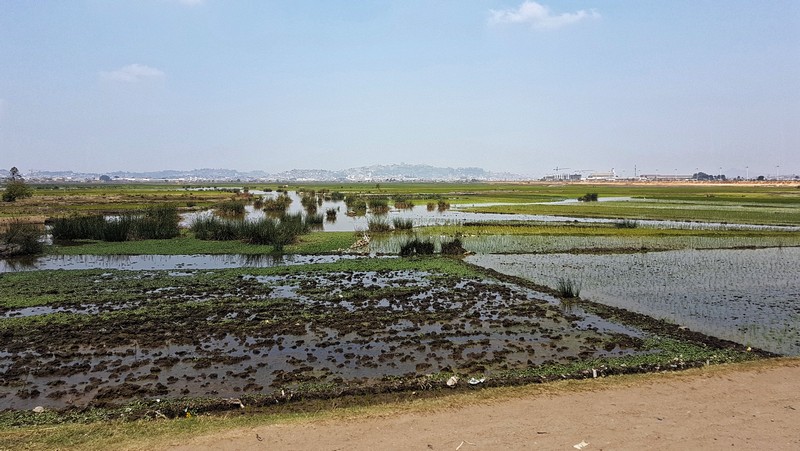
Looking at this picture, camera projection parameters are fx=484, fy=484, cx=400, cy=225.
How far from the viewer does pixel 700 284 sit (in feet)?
55.3

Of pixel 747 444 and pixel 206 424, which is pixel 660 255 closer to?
pixel 747 444

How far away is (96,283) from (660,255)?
2373 cm

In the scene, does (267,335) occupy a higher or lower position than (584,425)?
lower

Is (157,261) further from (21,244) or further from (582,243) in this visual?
(582,243)

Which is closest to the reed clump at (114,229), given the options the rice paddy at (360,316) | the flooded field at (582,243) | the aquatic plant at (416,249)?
the rice paddy at (360,316)

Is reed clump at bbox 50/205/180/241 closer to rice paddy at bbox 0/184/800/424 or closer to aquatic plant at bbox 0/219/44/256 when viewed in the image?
rice paddy at bbox 0/184/800/424

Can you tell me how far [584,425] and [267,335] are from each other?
731 cm

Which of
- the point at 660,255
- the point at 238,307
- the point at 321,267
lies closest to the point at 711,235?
the point at 660,255

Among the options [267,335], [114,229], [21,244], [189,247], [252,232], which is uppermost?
[114,229]

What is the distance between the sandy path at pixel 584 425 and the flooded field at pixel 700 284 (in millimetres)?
4087

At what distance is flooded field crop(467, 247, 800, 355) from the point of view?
12117mm

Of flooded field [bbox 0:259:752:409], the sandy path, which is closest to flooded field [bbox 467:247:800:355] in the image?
flooded field [bbox 0:259:752:409]

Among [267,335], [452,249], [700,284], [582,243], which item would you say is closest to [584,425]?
[267,335]

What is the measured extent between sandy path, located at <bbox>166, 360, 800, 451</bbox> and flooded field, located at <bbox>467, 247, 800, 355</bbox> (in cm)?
409
